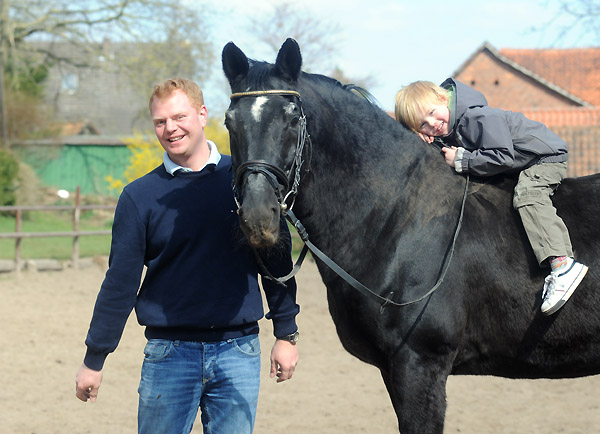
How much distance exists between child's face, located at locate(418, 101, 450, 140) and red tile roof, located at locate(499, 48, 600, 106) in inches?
1321

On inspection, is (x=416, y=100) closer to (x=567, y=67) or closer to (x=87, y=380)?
(x=87, y=380)

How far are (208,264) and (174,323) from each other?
0.29 m

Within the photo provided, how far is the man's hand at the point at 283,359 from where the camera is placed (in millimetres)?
3033

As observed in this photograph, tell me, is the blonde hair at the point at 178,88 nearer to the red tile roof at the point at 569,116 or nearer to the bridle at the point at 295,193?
the bridle at the point at 295,193

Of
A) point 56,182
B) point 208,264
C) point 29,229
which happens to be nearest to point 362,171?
point 208,264

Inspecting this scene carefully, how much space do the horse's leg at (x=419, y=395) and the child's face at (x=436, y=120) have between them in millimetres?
1151

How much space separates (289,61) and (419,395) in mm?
1581

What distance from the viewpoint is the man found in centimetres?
290

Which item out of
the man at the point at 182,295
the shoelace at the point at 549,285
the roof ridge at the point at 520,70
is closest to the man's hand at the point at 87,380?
the man at the point at 182,295

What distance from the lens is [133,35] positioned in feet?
72.4

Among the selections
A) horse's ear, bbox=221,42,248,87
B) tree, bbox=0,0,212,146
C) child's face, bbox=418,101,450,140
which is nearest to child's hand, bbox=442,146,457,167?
child's face, bbox=418,101,450,140

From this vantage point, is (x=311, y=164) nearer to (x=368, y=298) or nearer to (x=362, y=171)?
(x=362, y=171)

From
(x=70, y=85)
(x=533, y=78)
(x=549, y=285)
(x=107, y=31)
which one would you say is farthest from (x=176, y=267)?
(x=70, y=85)

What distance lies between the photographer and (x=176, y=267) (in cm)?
296
